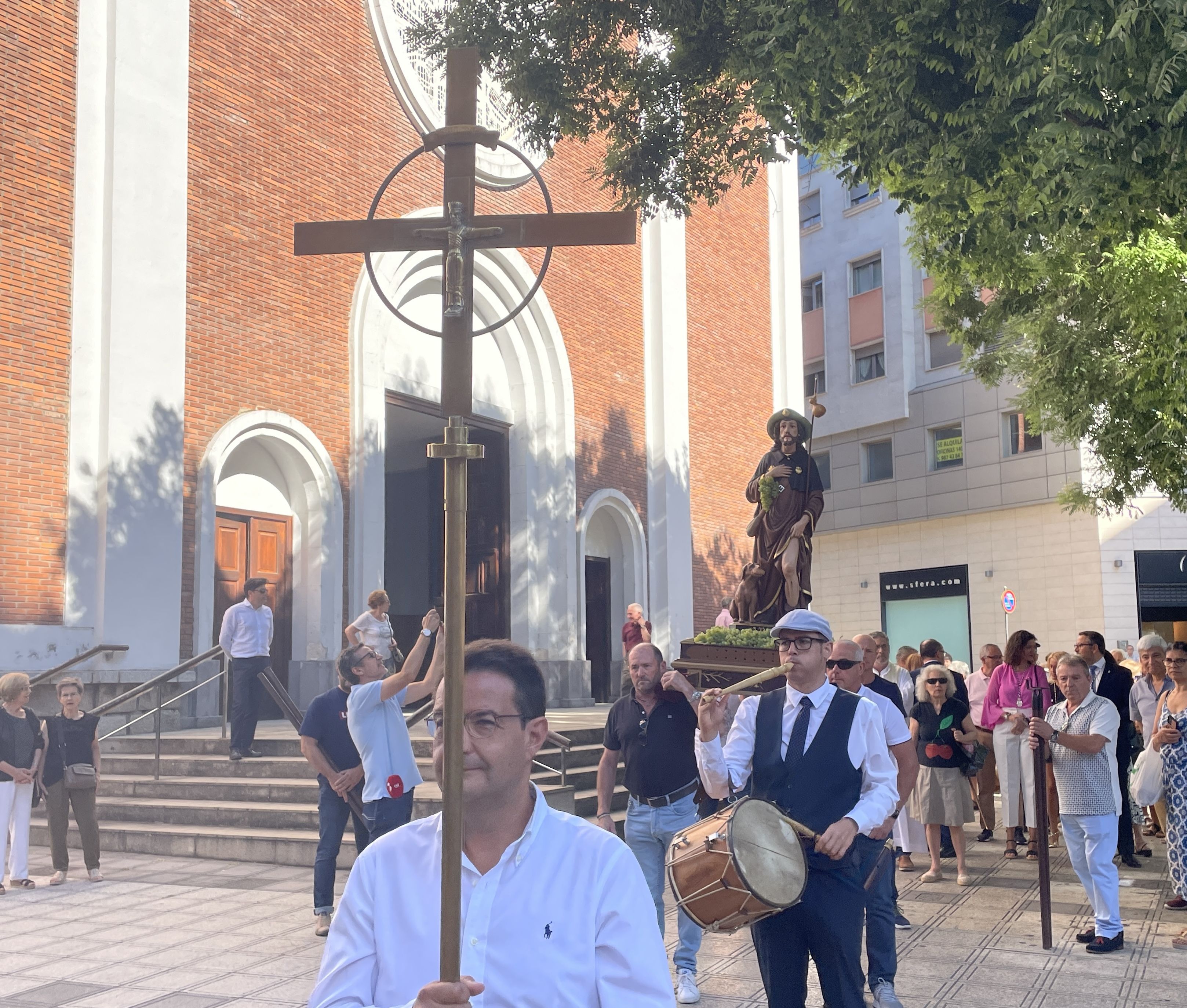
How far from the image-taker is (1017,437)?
31.0 m

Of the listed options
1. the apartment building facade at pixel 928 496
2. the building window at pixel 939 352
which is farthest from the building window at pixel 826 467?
the building window at pixel 939 352

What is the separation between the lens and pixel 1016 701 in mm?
12250

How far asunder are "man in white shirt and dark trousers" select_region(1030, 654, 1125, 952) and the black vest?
3560 mm

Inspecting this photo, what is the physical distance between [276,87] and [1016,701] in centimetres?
1284

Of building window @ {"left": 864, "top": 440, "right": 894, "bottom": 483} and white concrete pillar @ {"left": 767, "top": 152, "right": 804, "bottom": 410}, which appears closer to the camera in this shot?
→ white concrete pillar @ {"left": 767, "top": 152, "right": 804, "bottom": 410}

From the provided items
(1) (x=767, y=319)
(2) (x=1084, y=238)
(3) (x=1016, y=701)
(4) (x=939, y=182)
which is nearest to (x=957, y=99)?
(4) (x=939, y=182)

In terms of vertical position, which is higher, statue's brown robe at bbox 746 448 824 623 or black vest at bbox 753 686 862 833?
statue's brown robe at bbox 746 448 824 623

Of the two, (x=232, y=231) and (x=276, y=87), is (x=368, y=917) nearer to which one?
(x=232, y=231)

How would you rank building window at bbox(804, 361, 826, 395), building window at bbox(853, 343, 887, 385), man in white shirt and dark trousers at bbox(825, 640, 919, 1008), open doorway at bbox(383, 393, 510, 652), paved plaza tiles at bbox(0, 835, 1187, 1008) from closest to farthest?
man in white shirt and dark trousers at bbox(825, 640, 919, 1008), paved plaza tiles at bbox(0, 835, 1187, 1008), open doorway at bbox(383, 393, 510, 652), building window at bbox(853, 343, 887, 385), building window at bbox(804, 361, 826, 395)

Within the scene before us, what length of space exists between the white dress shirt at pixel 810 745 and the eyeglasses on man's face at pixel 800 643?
18cm

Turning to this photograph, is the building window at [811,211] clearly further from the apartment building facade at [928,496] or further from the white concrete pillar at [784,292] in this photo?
the white concrete pillar at [784,292]

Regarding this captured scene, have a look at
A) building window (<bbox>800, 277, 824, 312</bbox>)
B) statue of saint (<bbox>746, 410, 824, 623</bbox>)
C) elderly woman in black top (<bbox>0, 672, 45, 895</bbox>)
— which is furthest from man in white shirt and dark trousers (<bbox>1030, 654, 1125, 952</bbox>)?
building window (<bbox>800, 277, 824, 312</bbox>)

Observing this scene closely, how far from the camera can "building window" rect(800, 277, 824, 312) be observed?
36969 millimetres

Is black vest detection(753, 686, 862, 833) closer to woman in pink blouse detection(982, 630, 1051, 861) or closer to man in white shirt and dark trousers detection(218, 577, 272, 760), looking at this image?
woman in pink blouse detection(982, 630, 1051, 861)
